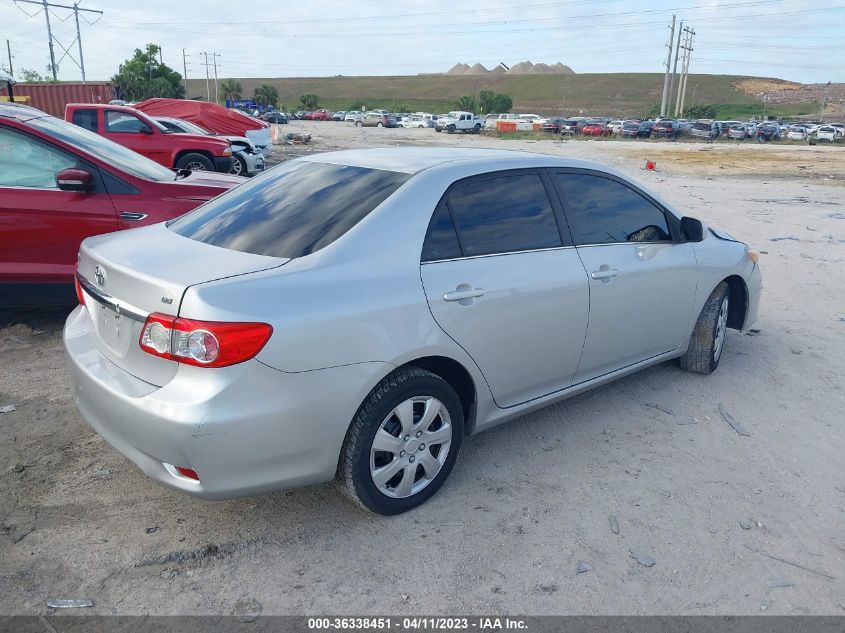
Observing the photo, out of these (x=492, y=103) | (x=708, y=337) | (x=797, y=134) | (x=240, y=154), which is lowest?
(x=708, y=337)

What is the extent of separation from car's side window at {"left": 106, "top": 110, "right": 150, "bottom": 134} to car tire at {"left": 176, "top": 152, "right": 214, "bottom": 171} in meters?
0.88

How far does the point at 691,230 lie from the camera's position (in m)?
4.55

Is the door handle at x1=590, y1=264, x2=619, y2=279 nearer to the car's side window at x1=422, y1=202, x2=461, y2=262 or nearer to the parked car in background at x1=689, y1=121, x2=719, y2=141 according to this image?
the car's side window at x1=422, y1=202, x2=461, y2=262

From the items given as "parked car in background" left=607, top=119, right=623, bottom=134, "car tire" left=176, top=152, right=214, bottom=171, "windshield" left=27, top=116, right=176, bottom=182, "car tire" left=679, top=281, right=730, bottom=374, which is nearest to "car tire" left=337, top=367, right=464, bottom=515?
"car tire" left=679, top=281, right=730, bottom=374

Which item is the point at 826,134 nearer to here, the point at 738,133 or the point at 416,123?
the point at 738,133

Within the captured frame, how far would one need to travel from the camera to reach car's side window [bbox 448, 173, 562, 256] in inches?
134

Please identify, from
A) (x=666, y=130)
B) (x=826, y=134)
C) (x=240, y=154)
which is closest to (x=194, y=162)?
(x=240, y=154)

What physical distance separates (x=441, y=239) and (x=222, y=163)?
11.7m

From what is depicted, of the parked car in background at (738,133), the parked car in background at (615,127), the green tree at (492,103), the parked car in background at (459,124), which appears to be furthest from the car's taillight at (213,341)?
the green tree at (492,103)

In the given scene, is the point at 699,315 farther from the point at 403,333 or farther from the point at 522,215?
the point at 403,333

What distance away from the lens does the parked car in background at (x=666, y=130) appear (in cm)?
5453

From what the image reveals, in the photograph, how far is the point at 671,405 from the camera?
4551 millimetres

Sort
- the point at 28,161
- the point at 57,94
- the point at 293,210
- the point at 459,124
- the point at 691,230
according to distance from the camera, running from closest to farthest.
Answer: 1. the point at 293,210
2. the point at 691,230
3. the point at 28,161
4. the point at 57,94
5. the point at 459,124

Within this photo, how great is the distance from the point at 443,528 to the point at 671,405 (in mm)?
2133
